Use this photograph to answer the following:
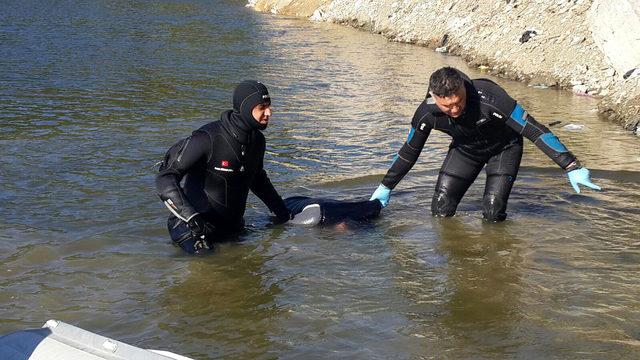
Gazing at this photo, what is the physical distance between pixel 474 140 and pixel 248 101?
2.35 m

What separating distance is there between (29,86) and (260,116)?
41.8 feet

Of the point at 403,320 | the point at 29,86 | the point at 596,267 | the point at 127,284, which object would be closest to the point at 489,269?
the point at 596,267

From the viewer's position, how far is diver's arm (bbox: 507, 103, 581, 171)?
7.55 m

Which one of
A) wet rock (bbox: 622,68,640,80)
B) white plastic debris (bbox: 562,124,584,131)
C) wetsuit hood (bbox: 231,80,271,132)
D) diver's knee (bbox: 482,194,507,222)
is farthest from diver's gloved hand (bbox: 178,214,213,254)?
wet rock (bbox: 622,68,640,80)

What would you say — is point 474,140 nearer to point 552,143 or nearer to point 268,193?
point 552,143

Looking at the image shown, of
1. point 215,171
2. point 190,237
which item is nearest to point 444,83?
point 215,171

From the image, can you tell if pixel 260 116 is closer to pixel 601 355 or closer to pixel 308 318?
pixel 308 318

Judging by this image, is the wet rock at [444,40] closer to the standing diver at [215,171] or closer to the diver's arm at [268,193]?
the diver's arm at [268,193]

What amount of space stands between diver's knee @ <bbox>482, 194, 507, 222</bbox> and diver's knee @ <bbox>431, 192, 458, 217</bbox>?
340 mm

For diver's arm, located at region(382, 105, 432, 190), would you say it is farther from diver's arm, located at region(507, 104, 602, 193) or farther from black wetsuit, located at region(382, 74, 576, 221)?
diver's arm, located at region(507, 104, 602, 193)

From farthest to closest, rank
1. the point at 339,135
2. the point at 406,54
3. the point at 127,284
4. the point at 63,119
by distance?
the point at 406,54, the point at 63,119, the point at 339,135, the point at 127,284

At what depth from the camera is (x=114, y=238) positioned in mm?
8477

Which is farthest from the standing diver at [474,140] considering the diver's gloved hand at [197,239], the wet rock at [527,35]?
the wet rock at [527,35]

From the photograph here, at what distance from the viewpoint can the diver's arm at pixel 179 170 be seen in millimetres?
7074
